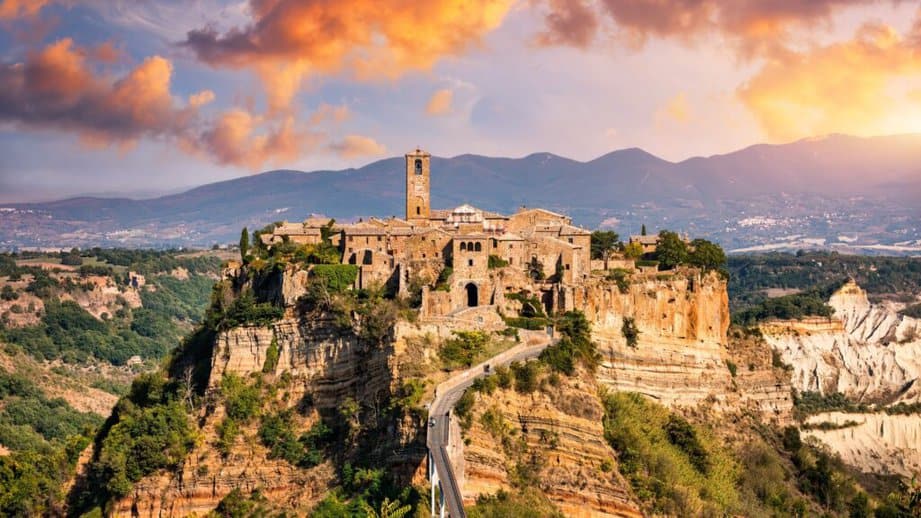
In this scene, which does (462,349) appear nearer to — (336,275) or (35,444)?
(336,275)

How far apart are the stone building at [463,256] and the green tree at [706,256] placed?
7.99 m

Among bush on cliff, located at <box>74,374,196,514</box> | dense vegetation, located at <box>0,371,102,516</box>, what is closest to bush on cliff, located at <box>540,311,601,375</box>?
bush on cliff, located at <box>74,374,196,514</box>

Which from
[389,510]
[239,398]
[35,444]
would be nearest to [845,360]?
[239,398]

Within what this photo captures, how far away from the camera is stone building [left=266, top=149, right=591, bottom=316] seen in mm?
52688

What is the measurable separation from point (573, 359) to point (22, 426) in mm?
57990

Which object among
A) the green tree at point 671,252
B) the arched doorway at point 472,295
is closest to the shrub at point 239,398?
the arched doorway at point 472,295

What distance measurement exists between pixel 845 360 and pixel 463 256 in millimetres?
50448

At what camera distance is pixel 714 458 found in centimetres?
5494

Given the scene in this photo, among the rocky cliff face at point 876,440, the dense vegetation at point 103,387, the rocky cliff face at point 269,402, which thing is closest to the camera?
the rocky cliff face at point 269,402

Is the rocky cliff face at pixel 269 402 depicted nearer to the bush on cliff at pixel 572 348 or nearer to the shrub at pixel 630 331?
the bush on cliff at pixel 572 348

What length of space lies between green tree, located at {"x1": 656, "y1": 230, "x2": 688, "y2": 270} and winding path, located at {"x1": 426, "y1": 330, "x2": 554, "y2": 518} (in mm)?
14517

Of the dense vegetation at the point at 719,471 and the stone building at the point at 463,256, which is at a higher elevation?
the stone building at the point at 463,256

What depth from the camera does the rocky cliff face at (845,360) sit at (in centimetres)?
8756

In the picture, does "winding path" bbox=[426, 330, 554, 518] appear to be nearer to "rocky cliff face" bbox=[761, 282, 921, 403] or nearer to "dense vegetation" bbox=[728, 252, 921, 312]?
"rocky cliff face" bbox=[761, 282, 921, 403]
